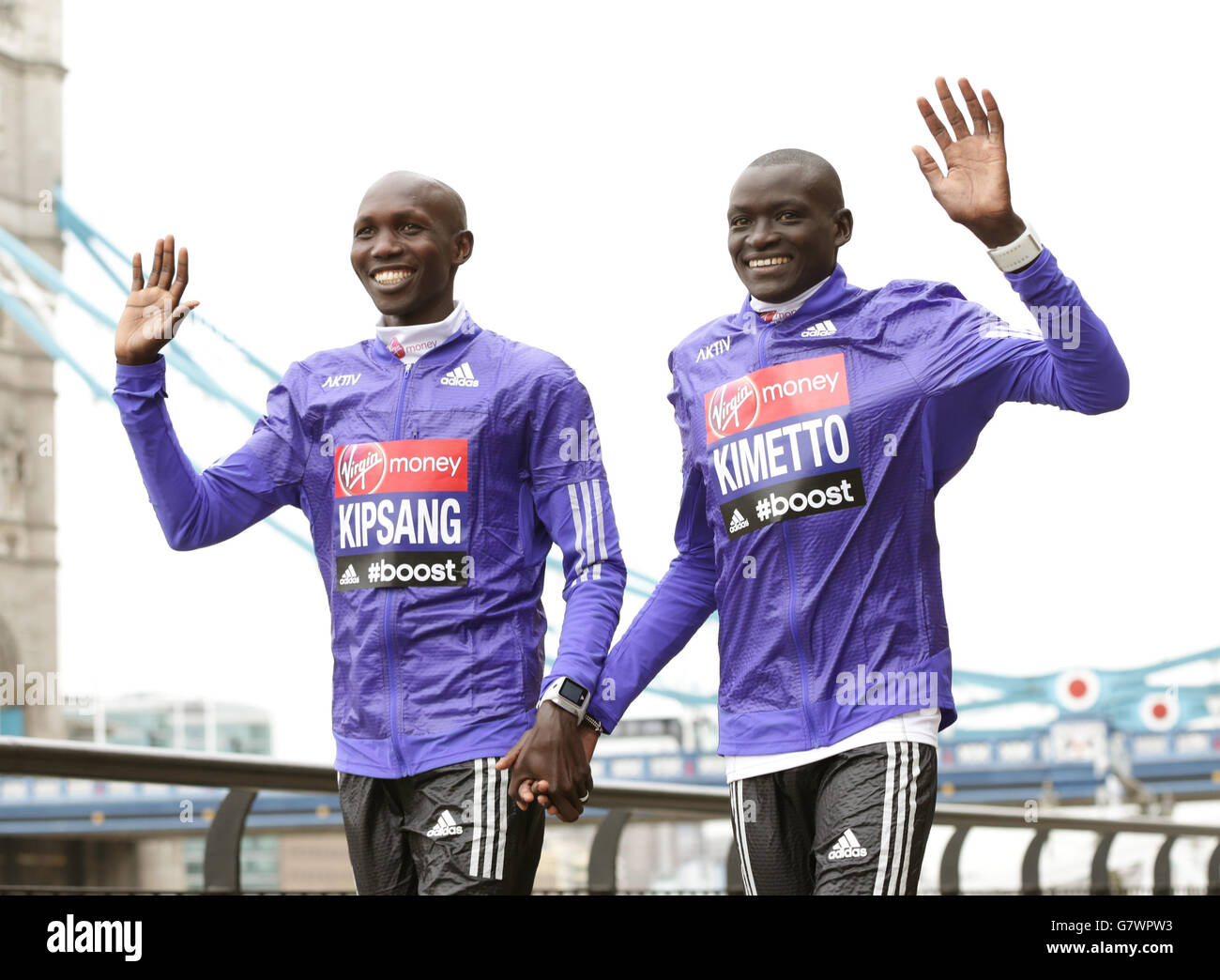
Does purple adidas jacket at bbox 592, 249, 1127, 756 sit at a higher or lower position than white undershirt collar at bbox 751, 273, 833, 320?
lower

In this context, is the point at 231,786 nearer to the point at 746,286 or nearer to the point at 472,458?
the point at 472,458

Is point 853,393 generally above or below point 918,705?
above

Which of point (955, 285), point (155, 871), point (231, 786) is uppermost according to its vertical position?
point (955, 285)

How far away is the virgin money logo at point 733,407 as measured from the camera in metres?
2.77

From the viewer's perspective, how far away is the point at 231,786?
11.2 ft

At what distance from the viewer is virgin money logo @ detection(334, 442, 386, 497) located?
109 inches

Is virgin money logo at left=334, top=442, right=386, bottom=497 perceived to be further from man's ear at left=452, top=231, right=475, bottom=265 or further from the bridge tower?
the bridge tower

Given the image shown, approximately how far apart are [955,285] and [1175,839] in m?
7.28

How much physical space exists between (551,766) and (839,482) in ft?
2.07

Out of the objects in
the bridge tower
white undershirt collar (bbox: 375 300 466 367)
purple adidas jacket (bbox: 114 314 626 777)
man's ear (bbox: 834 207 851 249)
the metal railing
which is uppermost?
the bridge tower

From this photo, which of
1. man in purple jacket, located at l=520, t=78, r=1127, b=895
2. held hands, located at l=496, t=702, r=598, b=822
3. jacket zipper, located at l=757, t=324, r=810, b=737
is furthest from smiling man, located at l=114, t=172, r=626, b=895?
jacket zipper, located at l=757, t=324, r=810, b=737

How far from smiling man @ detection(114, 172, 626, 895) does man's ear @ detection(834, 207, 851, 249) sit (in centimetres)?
50

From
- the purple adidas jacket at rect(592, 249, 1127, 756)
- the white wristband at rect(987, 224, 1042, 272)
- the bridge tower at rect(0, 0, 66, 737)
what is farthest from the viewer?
the bridge tower at rect(0, 0, 66, 737)
